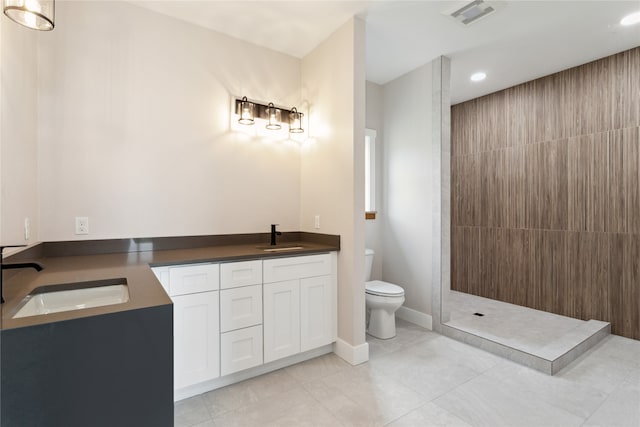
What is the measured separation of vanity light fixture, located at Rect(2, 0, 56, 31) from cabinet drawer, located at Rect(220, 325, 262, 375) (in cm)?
181

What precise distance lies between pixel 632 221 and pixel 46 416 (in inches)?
159

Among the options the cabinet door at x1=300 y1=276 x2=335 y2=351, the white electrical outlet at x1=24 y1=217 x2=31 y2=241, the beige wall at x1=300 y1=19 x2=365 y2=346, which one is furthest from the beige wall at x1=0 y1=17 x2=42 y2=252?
the beige wall at x1=300 y1=19 x2=365 y2=346

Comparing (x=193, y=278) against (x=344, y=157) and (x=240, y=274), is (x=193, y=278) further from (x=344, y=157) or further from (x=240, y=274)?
(x=344, y=157)

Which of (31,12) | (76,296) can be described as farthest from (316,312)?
(31,12)

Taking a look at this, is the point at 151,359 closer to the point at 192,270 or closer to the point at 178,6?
the point at 192,270

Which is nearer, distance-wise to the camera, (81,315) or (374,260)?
(81,315)

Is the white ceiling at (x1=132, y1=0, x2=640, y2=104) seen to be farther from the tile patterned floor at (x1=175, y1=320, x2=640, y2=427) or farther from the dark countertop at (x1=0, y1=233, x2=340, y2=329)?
the tile patterned floor at (x1=175, y1=320, x2=640, y2=427)

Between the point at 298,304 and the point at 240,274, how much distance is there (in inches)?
20.8

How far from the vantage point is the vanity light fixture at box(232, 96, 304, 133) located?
2646mm

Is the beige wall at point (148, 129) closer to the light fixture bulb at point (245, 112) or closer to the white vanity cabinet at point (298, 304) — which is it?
the light fixture bulb at point (245, 112)

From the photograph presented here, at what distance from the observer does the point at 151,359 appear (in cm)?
88

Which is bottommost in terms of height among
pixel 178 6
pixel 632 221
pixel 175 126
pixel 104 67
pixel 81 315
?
pixel 81 315

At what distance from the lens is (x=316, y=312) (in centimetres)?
245

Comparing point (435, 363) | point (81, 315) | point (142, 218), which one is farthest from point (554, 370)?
point (142, 218)
